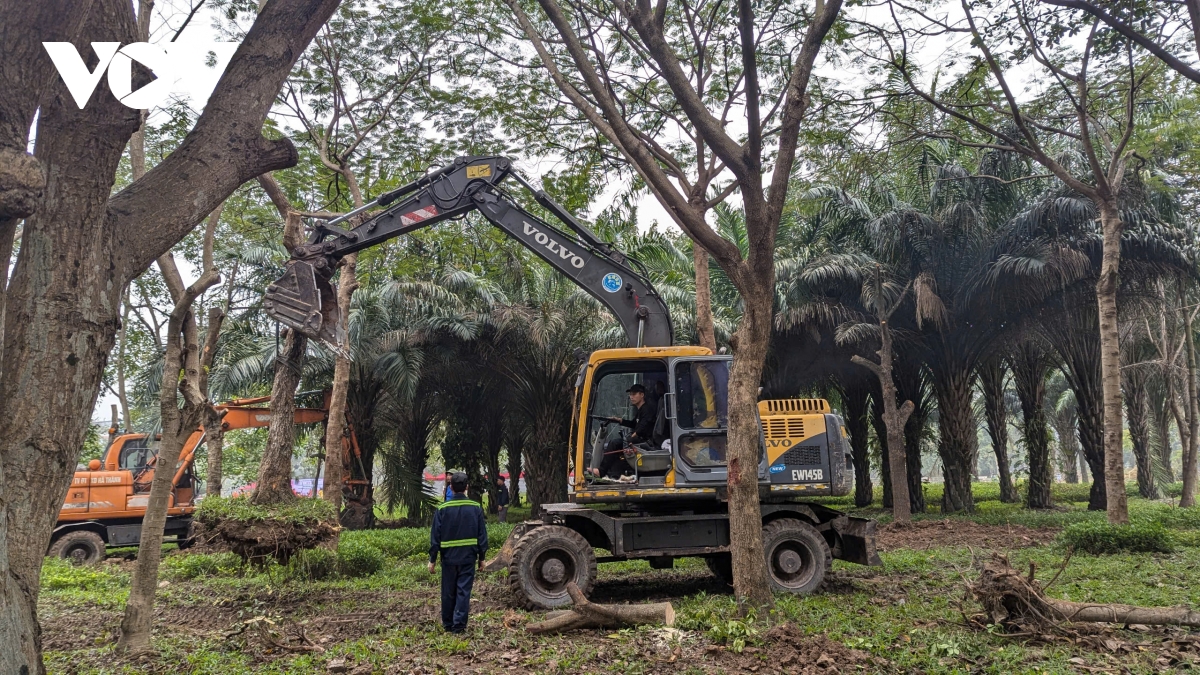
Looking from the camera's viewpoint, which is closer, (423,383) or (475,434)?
(423,383)

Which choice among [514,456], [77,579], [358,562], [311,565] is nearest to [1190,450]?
[514,456]

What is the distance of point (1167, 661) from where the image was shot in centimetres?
616

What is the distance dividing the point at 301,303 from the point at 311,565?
13.8ft

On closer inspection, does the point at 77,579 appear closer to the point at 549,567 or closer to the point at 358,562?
the point at 358,562

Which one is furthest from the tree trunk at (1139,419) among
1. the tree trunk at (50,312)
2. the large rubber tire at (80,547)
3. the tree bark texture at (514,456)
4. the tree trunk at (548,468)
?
the tree trunk at (50,312)

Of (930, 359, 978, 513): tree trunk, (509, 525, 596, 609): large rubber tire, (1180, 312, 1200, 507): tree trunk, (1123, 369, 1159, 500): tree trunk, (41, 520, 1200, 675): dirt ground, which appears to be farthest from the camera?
(1123, 369, 1159, 500): tree trunk

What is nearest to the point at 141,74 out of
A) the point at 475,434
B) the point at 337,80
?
the point at 337,80

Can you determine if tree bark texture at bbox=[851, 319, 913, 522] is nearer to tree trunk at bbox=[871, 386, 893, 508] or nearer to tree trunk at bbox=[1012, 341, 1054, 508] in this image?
tree trunk at bbox=[871, 386, 893, 508]

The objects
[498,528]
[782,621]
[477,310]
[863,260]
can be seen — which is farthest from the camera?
[477,310]

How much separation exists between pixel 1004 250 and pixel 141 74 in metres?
18.3

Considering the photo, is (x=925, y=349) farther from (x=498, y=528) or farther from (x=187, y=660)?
(x=187, y=660)

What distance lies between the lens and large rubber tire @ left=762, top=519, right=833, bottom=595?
405 inches

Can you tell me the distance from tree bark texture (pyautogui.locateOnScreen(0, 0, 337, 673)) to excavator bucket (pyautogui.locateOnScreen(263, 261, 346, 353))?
4.77 meters

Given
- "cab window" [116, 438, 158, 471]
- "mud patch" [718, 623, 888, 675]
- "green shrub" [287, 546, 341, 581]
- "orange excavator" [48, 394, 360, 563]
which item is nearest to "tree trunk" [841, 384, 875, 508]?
"orange excavator" [48, 394, 360, 563]
